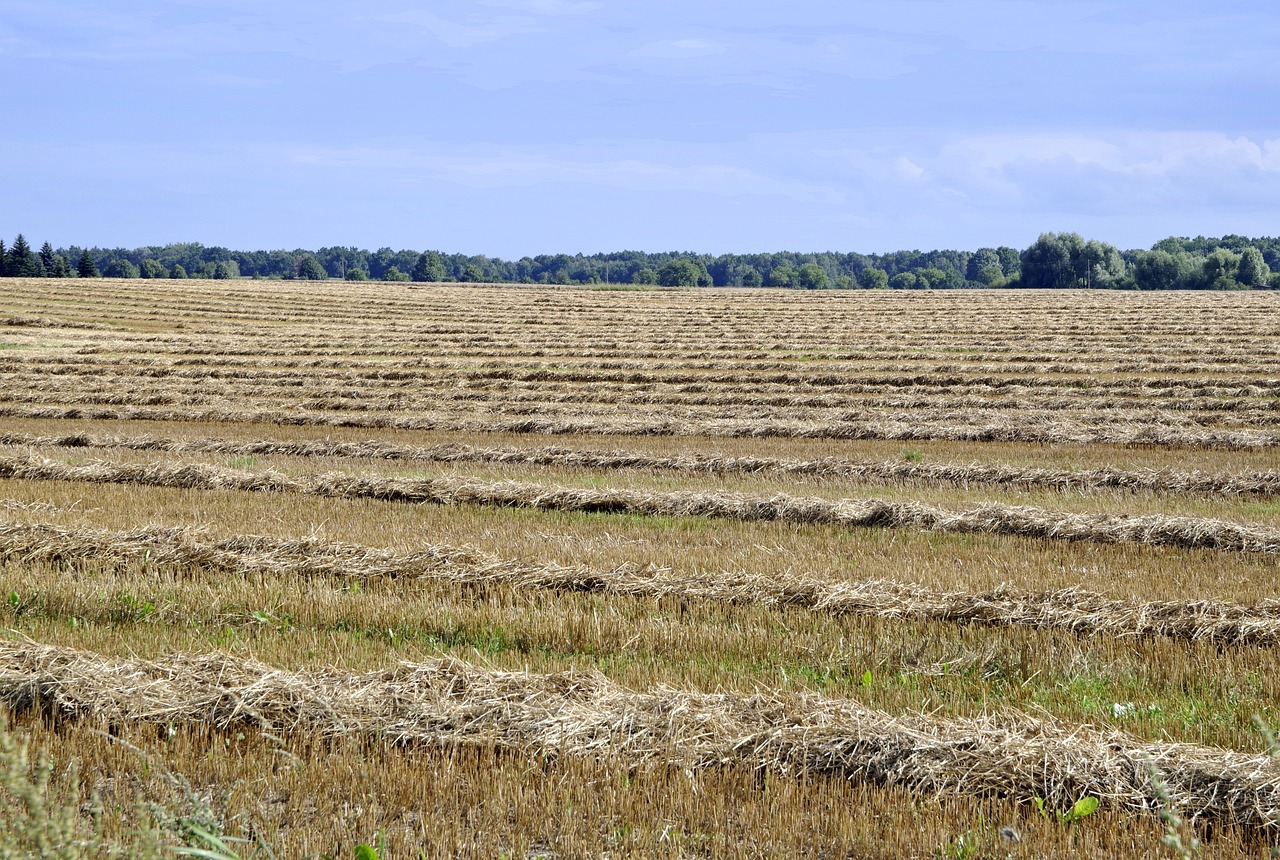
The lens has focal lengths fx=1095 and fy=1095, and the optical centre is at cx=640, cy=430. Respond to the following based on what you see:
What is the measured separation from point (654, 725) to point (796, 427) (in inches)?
615

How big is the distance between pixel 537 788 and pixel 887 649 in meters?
3.15

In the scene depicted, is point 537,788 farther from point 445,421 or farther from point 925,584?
point 445,421

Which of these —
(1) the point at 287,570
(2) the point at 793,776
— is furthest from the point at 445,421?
(2) the point at 793,776

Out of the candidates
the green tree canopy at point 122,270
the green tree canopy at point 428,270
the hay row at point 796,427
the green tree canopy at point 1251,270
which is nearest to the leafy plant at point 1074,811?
the hay row at point 796,427

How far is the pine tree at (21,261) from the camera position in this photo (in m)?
105

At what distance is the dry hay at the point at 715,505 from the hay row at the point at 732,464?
9.49ft

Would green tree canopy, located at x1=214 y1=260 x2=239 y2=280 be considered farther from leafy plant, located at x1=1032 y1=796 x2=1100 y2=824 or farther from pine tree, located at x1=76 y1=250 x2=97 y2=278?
leafy plant, located at x1=1032 y1=796 x2=1100 y2=824

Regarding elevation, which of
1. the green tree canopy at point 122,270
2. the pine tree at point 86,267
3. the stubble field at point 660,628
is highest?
the green tree canopy at point 122,270

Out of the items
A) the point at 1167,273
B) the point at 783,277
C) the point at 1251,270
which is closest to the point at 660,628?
the point at 1167,273

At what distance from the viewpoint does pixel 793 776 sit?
538 cm

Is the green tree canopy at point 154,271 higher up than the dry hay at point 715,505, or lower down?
higher up

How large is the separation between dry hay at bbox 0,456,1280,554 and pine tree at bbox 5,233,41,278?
102 metres

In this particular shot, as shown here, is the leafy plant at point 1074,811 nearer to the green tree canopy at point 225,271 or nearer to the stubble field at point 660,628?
the stubble field at point 660,628

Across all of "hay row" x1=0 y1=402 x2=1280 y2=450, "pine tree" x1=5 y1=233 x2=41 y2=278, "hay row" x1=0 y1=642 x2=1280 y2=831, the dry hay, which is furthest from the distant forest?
"hay row" x1=0 y1=642 x2=1280 y2=831
